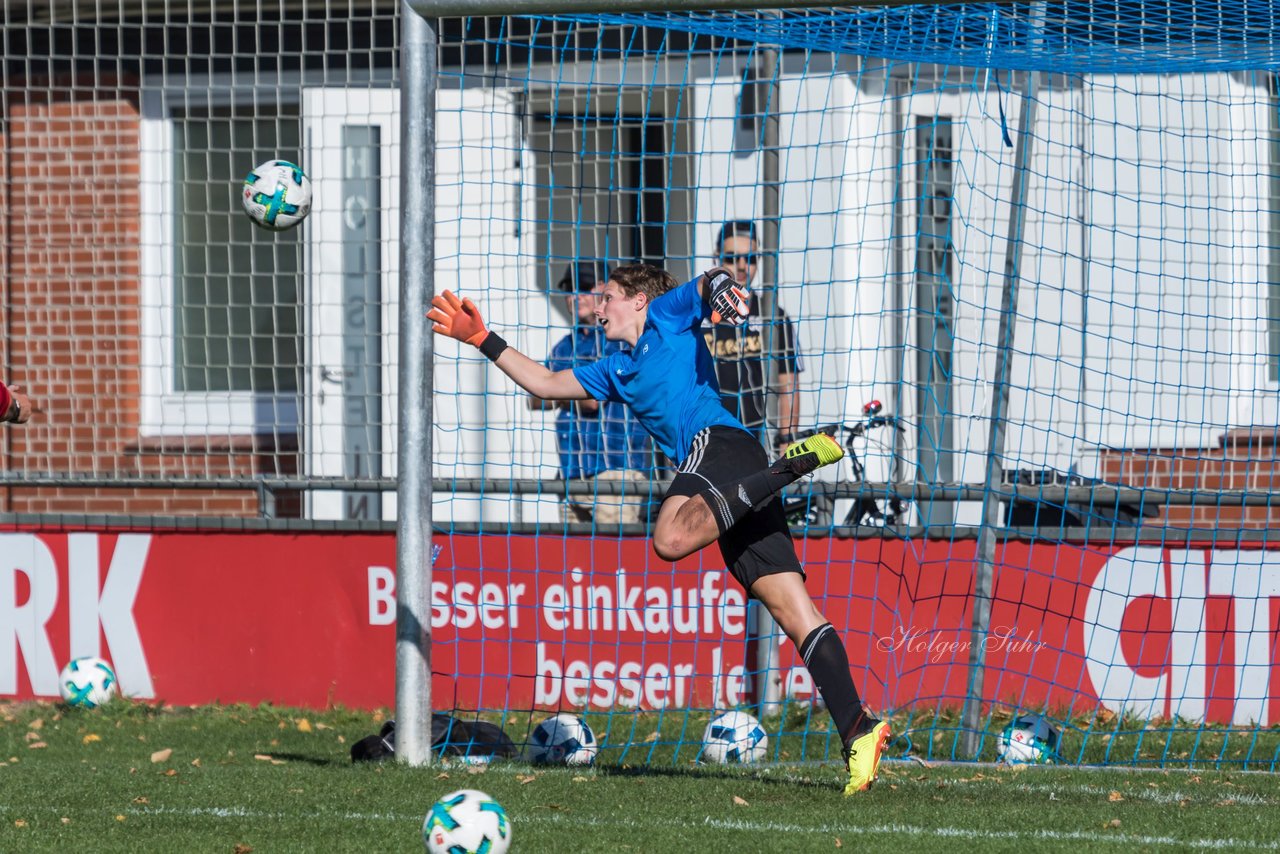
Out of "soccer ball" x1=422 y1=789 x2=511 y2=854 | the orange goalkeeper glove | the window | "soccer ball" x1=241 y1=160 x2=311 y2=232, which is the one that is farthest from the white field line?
the window

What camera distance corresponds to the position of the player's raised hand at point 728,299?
19.2 feet

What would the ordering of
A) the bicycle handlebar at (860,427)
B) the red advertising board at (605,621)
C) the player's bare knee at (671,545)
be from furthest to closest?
the bicycle handlebar at (860,427)
the red advertising board at (605,621)
the player's bare knee at (671,545)

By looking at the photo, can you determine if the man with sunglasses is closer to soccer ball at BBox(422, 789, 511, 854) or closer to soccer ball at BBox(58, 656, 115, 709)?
soccer ball at BBox(58, 656, 115, 709)

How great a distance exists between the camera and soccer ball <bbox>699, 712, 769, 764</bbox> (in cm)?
708

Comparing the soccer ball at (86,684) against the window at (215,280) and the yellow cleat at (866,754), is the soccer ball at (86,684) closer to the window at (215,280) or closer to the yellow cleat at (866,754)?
the window at (215,280)

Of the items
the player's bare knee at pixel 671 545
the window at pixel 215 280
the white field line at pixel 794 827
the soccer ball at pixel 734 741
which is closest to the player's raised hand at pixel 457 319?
the player's bare knee at pixel 671 545

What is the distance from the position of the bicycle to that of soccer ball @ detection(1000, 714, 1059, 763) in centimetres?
129

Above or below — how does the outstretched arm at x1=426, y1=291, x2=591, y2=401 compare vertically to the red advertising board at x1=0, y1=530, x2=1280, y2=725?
above

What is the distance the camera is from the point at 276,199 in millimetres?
6824

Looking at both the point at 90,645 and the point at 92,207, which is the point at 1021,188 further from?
the point at 92,207

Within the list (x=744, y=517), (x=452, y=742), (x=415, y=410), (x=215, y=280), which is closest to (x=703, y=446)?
(x=744, y=517)

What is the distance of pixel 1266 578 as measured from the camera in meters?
7.80

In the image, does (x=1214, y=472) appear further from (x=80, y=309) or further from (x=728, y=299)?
(x=80, y=309)

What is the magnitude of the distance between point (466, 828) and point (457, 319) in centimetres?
255
